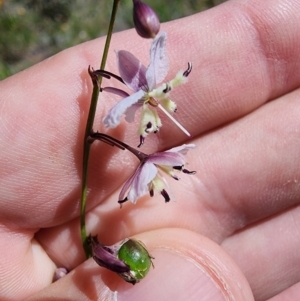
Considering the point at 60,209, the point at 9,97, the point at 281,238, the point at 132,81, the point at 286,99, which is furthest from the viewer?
the point at 281,238

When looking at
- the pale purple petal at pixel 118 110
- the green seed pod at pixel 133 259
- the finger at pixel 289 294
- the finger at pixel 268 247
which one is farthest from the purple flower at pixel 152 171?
the finger at pixel 289 294

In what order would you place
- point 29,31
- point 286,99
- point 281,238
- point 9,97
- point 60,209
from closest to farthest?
1. point 9,97
2. point 60,209
3. point 286,99
4. point 281,238
5. point 29,31

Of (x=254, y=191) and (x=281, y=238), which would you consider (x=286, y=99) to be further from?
(x=281, y=238)

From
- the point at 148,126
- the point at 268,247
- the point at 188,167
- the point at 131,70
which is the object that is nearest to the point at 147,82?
the point at 131,70

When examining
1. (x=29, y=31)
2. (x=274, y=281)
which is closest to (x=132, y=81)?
(x=274, y=281)

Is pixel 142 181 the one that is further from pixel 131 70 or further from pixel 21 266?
pixel 21 266

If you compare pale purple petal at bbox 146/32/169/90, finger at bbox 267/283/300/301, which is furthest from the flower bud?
finger at bbox 267/283/300/301

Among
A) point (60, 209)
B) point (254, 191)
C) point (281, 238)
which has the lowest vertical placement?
point (281, 238)
